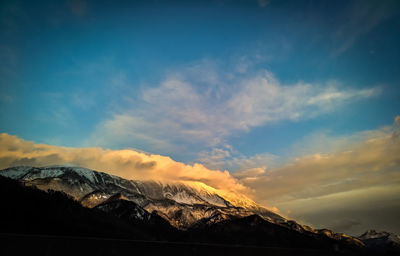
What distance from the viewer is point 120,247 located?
371 centimetres

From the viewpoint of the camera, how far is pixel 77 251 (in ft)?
11.7

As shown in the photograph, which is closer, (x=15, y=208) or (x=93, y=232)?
(x=15, y=208)

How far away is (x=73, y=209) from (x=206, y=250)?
154 meters

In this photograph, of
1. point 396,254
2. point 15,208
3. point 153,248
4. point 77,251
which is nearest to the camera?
point 77,251

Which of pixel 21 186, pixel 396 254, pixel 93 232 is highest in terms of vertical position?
pixel 21 186

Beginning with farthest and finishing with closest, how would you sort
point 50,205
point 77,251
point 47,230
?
point 50,205
point 47,230
point 77,251

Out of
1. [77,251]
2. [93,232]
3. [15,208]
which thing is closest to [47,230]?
[15,208]

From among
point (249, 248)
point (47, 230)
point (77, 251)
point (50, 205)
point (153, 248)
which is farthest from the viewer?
point (50, 205)

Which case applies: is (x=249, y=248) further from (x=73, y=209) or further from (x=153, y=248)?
(x=73, y=209)

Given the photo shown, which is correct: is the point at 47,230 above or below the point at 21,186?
below

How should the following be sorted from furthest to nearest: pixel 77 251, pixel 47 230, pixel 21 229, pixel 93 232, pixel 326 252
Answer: pixel 93 232 → pixel 47 230 → pixel 21 229 → pixel 326 252 → pixel 77 251

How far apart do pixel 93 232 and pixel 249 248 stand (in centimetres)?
14475

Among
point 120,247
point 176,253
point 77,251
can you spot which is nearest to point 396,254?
point 176,253

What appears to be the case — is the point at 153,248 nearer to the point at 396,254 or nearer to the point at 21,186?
the point at 396,254
